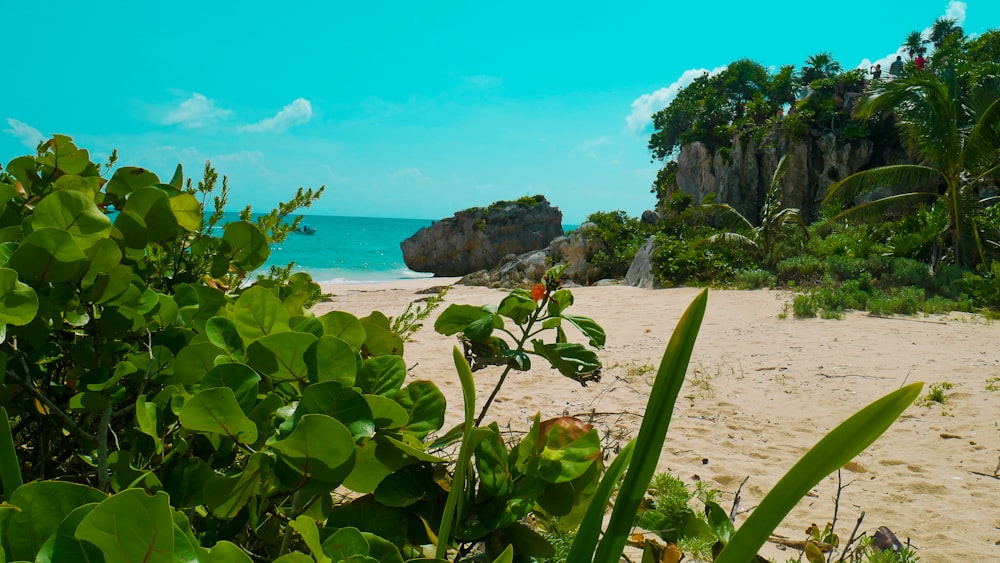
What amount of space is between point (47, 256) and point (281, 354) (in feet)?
1.01

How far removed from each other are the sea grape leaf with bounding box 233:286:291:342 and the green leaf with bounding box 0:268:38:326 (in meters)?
0.20

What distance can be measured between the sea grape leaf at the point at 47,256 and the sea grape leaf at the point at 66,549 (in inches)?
16.3

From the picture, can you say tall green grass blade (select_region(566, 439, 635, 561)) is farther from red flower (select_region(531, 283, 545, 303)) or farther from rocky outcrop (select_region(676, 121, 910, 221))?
rocky outcrop (select_region(676, 121, 910, 221))

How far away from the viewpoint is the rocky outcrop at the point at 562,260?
656 inches

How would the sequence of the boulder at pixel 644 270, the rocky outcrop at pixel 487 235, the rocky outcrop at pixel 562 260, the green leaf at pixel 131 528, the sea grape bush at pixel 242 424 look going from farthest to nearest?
the rocky outcrop at pixel 487 235 → the rocky outcrop at pixel 562 260 → the boulder at pixel 644 270 → the sea grape bush at pixel 242 424 → the green leaf at pixel 131 528

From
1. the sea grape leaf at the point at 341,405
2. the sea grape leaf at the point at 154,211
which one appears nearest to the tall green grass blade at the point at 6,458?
the sea grape leaf at the point at 341,405

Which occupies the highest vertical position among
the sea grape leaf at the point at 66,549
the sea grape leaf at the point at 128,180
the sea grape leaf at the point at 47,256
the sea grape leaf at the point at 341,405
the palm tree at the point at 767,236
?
the palm tree at the point at 767,236

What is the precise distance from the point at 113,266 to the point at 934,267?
13.5 metres

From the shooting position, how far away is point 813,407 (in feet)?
14.8

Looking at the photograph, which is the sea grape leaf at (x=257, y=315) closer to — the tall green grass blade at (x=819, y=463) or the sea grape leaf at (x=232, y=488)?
the sea grape leaf at (x=232, y=488)

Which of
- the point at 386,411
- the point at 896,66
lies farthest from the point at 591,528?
the point at 896,66

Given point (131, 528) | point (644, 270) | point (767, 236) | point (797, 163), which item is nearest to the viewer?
point (131, 528)

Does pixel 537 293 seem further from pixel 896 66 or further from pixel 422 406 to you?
pixel 896 66

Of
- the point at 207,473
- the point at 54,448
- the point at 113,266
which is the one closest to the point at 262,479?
the point at 207,473
